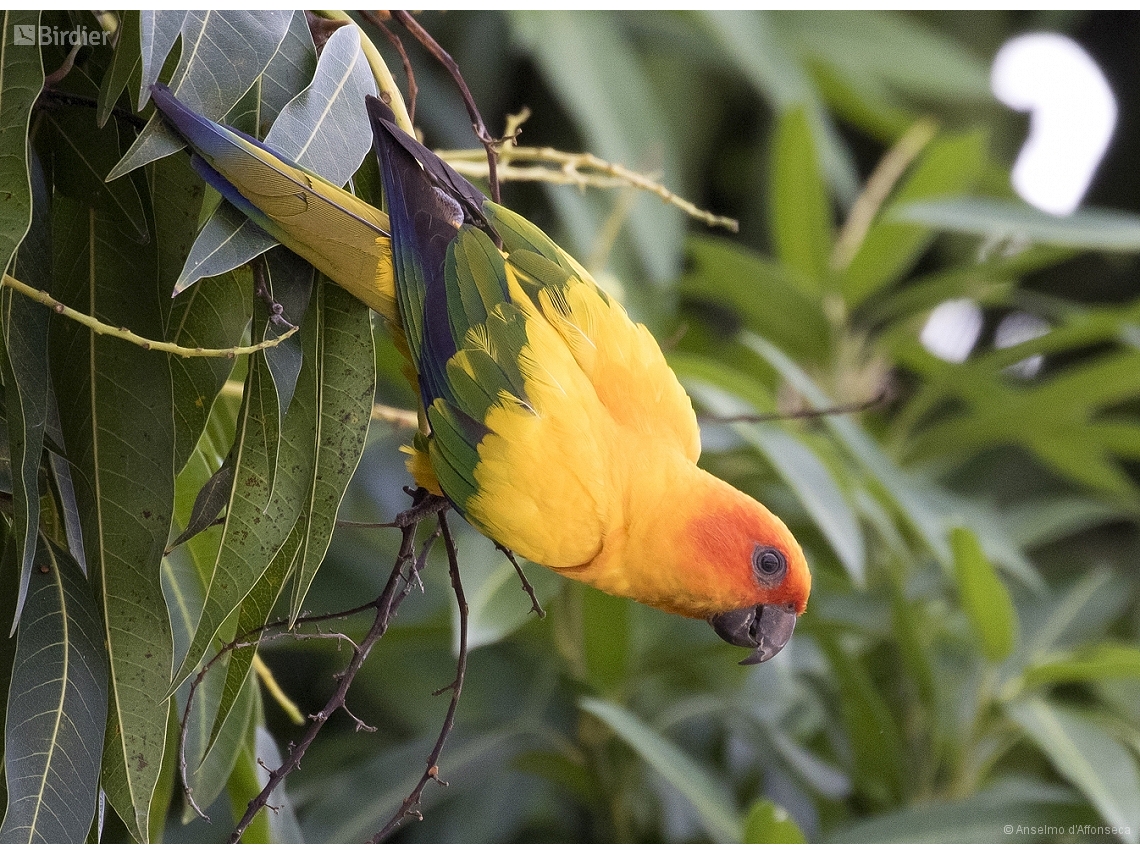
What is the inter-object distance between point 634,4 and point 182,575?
0.85m

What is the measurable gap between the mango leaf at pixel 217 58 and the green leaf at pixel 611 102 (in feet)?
4.87

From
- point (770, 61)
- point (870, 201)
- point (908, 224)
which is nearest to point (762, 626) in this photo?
point (908, 224)

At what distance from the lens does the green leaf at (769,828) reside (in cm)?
137

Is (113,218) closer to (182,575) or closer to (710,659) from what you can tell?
(182,575)

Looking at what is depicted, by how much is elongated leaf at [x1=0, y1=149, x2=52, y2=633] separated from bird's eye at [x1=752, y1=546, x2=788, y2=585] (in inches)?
23.3

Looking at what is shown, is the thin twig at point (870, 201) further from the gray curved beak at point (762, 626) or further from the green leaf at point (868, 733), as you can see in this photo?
the gray curved beak at point (762, 626)

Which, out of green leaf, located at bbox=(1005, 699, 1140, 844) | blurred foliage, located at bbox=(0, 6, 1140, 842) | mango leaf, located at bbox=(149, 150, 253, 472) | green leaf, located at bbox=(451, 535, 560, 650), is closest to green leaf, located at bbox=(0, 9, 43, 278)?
blurred foliage, located at bbox=(0, 6, 1140, 842)

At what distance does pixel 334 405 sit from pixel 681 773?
3.57 ft

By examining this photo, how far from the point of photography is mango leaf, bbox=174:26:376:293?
759 mm

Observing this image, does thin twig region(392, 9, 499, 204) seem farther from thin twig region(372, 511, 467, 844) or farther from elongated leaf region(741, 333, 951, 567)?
elongated leaf region(741, 333, 951, 567)

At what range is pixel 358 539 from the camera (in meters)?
2.03

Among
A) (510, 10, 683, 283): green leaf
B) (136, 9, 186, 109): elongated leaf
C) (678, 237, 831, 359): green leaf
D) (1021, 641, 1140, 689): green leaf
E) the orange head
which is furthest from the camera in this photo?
(510, 10, 683, 283): green leaf

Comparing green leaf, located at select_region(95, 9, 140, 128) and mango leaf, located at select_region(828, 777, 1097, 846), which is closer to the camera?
green leaf, located at select_region(95, 9, 140, 128)

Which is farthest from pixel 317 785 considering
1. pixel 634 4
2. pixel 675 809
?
pixel 634 4
